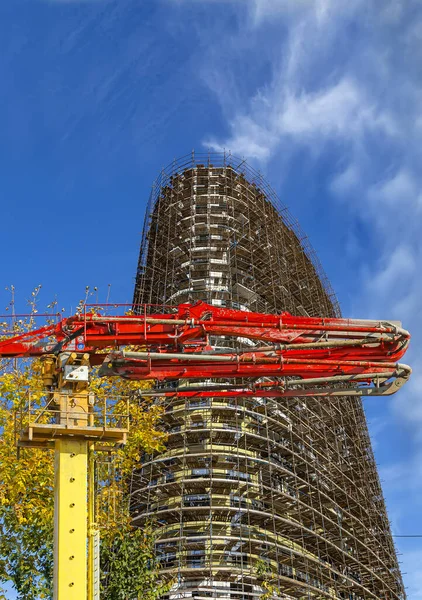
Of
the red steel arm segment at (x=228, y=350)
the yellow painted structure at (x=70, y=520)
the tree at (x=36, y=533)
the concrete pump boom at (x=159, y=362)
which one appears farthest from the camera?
the tree at (x=36, y=533)

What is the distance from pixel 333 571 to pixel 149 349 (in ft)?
66.7

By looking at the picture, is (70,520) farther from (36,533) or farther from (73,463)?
(36,533)

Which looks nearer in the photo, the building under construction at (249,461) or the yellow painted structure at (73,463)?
the yellow painted structure at (73,463)

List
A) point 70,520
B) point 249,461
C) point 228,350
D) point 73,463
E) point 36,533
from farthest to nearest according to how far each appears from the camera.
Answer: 1. point 249,461
2. point 36,533
3. point 228,350
4. point 73,463
5. point 70,520

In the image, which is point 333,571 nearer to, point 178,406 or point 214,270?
point 178,406

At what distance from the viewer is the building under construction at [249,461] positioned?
30953 mm

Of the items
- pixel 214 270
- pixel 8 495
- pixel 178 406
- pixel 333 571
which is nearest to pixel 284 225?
pixel 214 270

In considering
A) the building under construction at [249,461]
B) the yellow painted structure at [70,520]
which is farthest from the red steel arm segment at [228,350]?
the building under construction at [249,461]

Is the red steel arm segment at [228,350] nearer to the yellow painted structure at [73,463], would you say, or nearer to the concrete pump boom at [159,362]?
the concrete pump boom at [159,362]

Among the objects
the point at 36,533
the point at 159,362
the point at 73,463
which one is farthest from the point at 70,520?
the point at 36,533

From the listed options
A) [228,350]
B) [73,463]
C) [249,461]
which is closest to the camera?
[73,463]

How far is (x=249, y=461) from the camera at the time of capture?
33.2 m

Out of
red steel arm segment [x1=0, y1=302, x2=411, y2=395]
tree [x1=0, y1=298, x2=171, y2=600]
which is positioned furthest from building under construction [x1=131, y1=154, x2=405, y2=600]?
red steel arm segment [x1=0, y1=302, x2=411, y2=395]

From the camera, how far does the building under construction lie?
30953 mm
